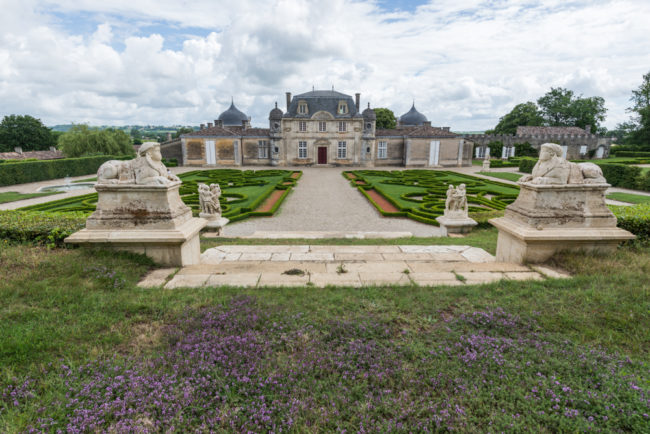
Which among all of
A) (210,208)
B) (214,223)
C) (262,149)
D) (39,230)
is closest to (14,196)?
(210,208)

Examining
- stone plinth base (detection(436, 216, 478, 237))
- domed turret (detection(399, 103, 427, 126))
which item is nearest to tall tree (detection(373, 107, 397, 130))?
domed turret (detection(399, 103, 427, 126))

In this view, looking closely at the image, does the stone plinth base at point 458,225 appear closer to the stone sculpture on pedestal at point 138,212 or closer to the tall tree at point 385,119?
the stone sculpture on pedestal at point 138,212

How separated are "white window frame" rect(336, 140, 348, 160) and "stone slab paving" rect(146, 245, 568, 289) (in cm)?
3102

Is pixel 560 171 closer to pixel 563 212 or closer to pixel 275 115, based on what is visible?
pixel 563 212

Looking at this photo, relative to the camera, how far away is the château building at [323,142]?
36.4 meters

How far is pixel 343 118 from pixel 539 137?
3103cm

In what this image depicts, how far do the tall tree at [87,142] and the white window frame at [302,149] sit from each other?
19.7 m

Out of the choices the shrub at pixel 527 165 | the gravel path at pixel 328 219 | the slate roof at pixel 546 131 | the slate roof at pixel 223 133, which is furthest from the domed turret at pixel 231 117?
the slate roof at pixel 546 131

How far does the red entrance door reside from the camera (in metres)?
37.3

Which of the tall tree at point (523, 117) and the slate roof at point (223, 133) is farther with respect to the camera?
the tall tree at point (523, 117)

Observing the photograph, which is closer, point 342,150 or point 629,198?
point 629,198

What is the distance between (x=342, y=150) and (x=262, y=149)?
30.0 feet

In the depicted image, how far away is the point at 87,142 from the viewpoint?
1364 inches

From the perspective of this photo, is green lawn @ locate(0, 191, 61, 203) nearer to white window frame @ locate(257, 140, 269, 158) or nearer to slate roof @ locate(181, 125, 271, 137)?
slate roof @ locate(181, 125, 271, 137)
